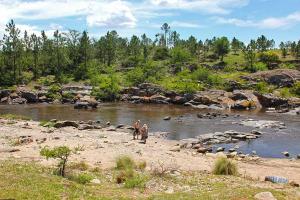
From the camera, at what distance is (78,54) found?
470 feet

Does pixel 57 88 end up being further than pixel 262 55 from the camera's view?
No

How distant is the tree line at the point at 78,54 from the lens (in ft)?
419

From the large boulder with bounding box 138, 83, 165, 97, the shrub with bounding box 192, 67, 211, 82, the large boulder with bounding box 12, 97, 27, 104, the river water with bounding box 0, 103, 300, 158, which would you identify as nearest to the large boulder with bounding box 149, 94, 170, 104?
the large boulder with bounding box 138, 83, 165, 97

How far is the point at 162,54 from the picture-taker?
551 feet

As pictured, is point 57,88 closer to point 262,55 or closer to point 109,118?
point 109,118

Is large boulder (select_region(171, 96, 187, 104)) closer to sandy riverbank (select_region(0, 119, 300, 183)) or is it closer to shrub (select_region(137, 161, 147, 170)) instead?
sandy riverbank (select_region(0, 119, 300, 183))

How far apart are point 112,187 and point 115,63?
136 metres

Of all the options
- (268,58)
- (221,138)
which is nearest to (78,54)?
(268,58)

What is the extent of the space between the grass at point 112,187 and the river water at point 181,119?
835 inches

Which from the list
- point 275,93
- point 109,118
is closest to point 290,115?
point 275,93

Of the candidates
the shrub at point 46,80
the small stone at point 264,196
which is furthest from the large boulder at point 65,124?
the shrub at point 46,80

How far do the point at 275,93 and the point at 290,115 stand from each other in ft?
84.6

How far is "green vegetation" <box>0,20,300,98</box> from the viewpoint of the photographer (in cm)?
11112

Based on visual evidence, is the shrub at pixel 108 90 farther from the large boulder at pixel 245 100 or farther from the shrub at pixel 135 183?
the shrub at pixel 135 183
